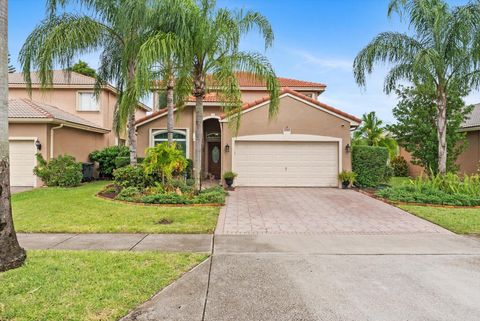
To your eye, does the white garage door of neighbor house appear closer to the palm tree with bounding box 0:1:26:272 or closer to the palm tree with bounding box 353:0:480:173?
the palm tree with bounding box 353:0:480:173

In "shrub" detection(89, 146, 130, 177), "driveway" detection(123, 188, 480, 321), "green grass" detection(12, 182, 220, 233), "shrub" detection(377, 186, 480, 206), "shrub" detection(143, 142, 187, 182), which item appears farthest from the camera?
"shrub" detection(89, 146, 130, 177)

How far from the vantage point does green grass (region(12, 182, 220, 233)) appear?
6863 millimetres

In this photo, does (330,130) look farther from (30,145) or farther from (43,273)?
(30,145)

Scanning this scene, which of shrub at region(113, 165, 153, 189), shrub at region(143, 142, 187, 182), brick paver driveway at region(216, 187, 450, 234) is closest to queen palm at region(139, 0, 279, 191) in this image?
shrub at region(143, 142, 187, 182)

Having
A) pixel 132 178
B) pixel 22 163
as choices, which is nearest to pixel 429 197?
pixel 132 178

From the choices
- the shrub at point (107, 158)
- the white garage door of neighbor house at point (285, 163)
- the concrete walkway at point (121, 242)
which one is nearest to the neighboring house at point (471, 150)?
the white garage door of neighbor house at point (285, 163)

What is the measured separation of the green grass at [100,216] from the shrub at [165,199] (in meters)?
0.46

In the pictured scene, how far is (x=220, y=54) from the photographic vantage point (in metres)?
10.4

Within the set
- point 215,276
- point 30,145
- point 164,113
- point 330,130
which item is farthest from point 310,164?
point 30,145

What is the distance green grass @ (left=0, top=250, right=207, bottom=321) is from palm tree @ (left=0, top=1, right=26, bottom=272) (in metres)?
0.23

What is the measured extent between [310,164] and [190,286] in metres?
11.7

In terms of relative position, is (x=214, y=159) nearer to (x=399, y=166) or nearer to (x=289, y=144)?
(x=289, y=144)

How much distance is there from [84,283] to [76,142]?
15024 millimetres

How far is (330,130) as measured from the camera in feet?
47.9
